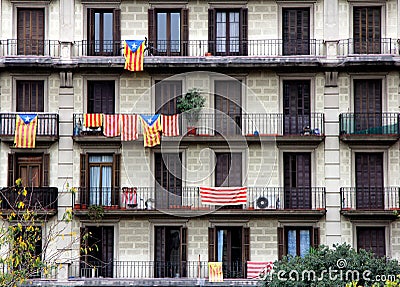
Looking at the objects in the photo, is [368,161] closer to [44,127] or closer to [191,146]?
[191,146]

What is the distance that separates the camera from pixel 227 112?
3534 centimetres

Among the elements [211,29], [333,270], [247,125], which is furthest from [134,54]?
[333,270]

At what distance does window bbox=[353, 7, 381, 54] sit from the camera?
35062mm

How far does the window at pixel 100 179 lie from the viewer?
3488 cm

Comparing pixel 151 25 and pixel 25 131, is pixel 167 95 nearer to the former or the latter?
pixel 151 25

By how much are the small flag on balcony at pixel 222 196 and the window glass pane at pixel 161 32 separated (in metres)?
5.92

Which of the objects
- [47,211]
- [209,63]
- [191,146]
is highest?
[209,63]

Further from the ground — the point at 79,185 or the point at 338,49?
the point at 338,49

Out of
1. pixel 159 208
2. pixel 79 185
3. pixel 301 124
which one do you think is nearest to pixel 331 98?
pixel 301 124

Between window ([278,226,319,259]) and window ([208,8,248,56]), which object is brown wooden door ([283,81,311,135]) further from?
window ([278,226,319,259])

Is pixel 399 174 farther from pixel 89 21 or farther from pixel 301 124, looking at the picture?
pixel 89 21

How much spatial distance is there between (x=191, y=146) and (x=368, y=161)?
707 centimetres

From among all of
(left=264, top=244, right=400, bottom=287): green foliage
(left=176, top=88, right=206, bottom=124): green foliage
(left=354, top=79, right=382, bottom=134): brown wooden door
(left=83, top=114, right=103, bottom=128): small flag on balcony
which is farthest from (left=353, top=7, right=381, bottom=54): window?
(left=83, top=114, right=103, bottom=128): small flag on balcony

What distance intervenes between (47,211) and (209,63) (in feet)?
28.0
